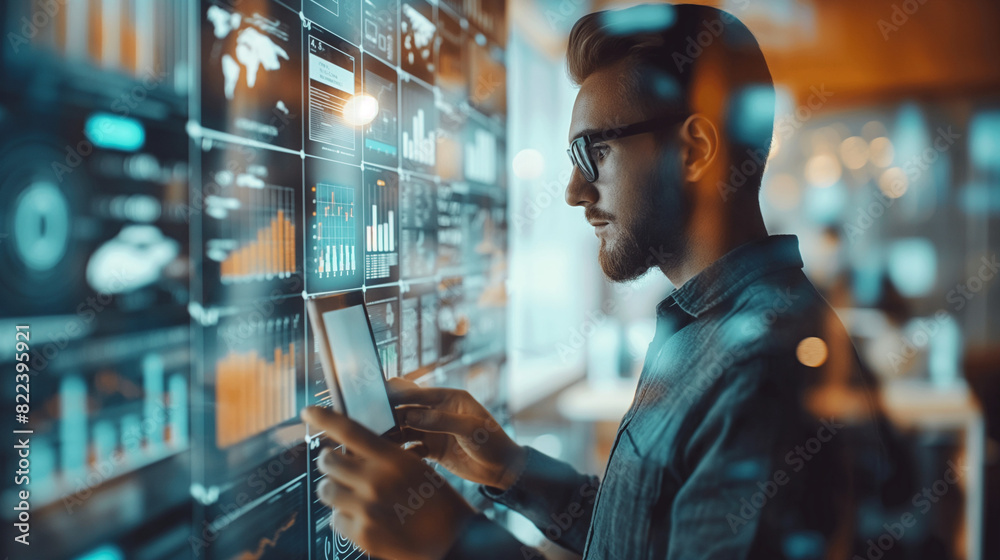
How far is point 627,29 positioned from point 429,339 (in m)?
0.78

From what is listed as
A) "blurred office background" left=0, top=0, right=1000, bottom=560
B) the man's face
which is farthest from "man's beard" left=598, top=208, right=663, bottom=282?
"blurred office background" left=0, top=0, right=1000, bottom=560

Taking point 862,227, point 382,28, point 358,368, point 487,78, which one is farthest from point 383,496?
point 862,227

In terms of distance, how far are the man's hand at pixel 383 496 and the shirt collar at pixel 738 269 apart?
54cm

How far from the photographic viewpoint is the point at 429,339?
1.42 m

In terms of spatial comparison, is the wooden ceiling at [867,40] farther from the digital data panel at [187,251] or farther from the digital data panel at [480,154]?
the digital data panel at [187,251]

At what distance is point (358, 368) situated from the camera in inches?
35.1

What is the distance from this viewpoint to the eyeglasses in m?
1.09

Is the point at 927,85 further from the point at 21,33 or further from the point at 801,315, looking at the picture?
the point at 21,33

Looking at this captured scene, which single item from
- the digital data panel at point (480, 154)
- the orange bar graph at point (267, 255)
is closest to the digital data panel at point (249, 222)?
the orange bar graph at point (267, 255)

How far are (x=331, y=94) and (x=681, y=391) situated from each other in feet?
2.38

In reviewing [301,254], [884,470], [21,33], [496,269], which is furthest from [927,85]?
[21,33]

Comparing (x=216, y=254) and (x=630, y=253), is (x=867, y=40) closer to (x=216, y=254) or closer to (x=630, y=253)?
(x=630, y=253)

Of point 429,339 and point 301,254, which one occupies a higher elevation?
point 301,254

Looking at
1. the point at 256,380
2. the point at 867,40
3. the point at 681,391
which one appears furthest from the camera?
the point at 867,40
